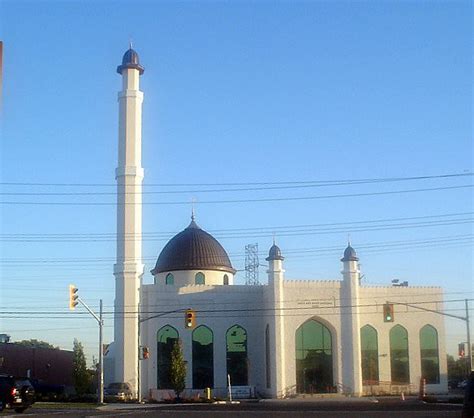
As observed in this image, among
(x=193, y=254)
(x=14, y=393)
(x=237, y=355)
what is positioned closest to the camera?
(x=14, y=393)

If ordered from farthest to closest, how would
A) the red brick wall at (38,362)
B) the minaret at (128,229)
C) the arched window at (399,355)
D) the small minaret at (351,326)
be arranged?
the red brick wall at (38,362) < the arched window at (399,355) < the small minaret at (351,326) < the minaret at (128,229)

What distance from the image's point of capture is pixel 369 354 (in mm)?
Result: 64438

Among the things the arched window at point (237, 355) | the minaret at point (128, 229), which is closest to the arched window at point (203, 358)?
the arched window at point (237, 355)

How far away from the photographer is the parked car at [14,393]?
35.8 meters

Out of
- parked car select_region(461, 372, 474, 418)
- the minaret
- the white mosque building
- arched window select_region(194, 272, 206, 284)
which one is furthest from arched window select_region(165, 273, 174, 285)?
parked car select_region(461, 372, 474, 418)

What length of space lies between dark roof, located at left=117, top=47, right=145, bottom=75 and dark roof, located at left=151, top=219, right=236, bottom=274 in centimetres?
1442

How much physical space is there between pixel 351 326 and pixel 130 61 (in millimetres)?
26724

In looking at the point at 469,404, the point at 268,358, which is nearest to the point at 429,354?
the point at 268,358

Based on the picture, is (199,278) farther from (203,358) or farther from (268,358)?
(268,358)

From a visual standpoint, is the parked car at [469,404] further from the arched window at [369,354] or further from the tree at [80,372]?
the arched window at [369,354]

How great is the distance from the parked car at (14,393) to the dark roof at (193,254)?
32.2 m

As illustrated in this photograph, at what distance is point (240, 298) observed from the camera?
65000mm

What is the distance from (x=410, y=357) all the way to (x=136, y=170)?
25.9m

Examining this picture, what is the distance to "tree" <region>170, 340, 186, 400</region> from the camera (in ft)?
193
